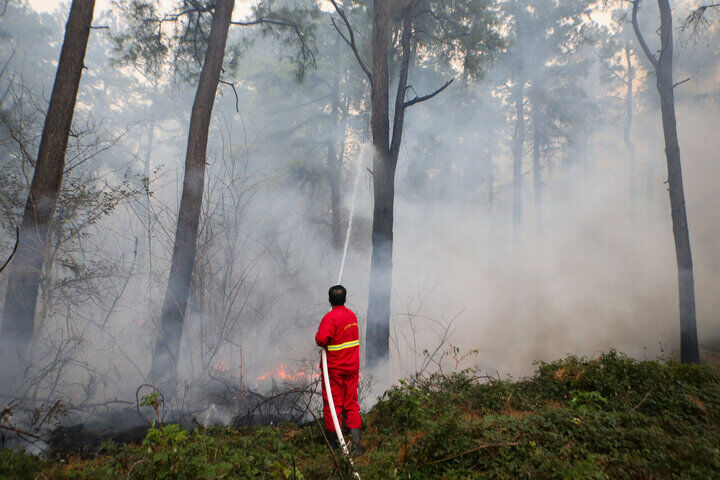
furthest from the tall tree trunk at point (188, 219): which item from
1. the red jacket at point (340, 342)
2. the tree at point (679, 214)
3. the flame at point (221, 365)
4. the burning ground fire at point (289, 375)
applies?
the tree at point (679, 214)

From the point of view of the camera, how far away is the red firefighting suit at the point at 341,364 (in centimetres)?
409

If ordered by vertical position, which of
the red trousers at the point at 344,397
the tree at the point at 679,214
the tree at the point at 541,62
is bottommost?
the red trousers at the point at 344,397

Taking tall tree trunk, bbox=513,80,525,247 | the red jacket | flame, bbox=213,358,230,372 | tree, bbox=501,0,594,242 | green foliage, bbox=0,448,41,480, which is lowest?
flame, bbox=213,358,230,372

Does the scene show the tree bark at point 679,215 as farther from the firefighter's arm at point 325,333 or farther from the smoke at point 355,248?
the firefighter's arm at point 325,333

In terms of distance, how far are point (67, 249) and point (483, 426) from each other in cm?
730

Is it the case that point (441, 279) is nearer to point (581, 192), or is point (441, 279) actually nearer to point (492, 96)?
point (492, 96)

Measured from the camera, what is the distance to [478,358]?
1120cm

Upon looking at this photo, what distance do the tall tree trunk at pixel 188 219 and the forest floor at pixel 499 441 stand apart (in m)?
1.95

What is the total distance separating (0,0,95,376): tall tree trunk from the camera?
5.36 m

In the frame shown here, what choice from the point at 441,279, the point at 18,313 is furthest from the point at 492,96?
the point at 18,313

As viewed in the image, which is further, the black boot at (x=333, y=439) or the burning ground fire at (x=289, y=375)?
the burning ground fire at (x=289, y=375)

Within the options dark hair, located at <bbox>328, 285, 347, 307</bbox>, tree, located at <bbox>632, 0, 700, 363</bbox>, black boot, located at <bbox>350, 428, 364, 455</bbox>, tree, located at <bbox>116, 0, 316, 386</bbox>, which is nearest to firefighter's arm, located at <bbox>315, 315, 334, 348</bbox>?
dark hair, located at <bbox>328, 285, 347, 307</bbox>

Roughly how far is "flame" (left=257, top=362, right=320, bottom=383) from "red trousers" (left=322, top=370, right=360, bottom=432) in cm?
373

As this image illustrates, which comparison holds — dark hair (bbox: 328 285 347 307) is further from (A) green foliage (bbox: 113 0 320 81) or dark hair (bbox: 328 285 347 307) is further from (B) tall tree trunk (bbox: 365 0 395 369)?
(A) green foliage (bbox: 113 0 320 81)
